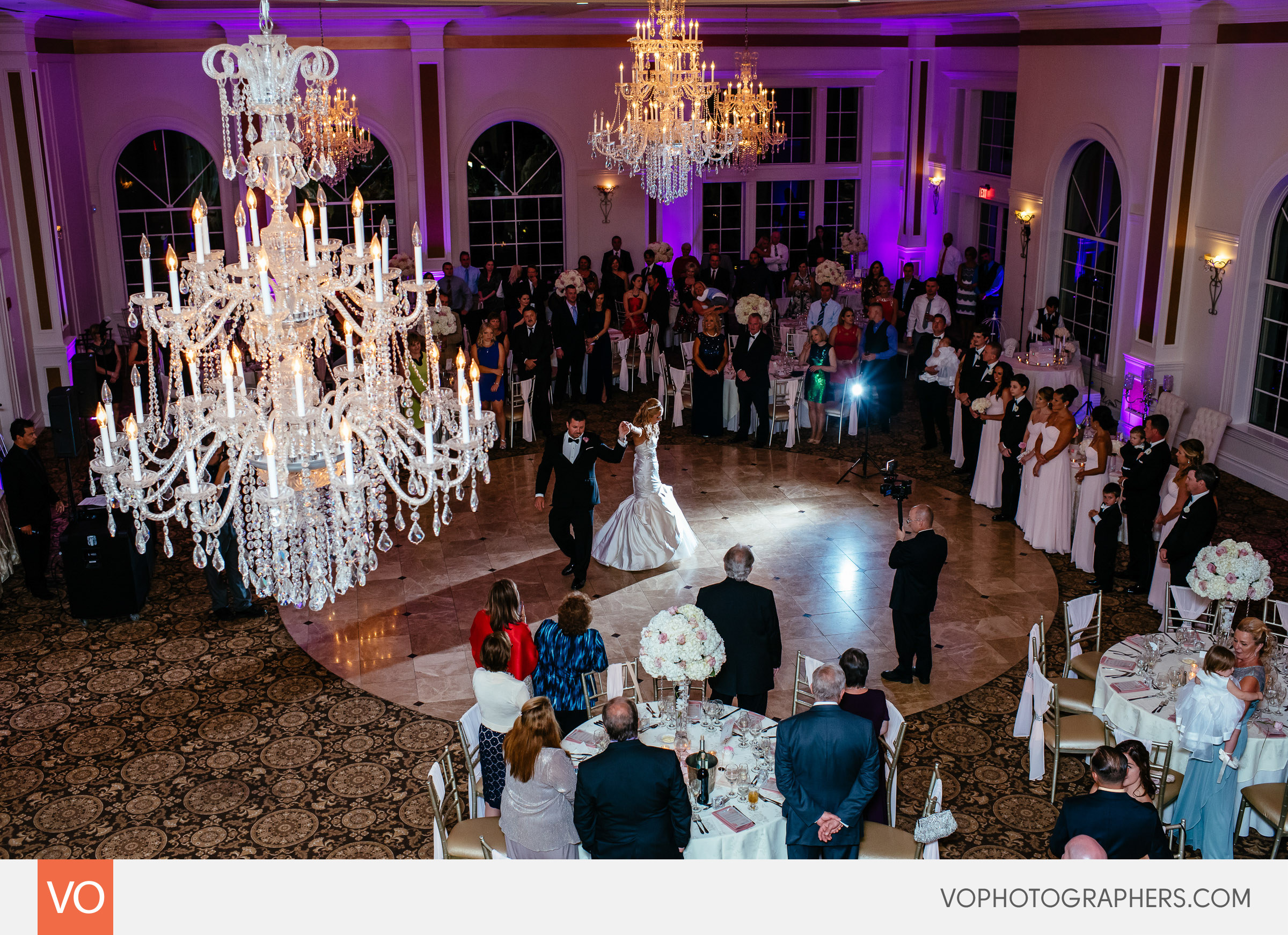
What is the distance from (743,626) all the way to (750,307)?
295 inches

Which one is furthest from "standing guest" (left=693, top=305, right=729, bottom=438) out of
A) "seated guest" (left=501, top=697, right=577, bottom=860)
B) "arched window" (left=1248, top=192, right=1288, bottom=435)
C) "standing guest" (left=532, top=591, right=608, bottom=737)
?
"seated guest" (left=501, top=697, right=577, bottom=860)

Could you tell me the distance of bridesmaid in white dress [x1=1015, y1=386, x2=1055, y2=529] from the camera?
9.90 metres

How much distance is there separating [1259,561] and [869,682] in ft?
8.09

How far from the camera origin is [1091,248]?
47.5ft

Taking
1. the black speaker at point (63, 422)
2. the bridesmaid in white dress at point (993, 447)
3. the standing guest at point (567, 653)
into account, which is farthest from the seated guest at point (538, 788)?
the black speaker at point (63, 422)

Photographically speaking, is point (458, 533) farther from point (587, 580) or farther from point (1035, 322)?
point (1035, 322)

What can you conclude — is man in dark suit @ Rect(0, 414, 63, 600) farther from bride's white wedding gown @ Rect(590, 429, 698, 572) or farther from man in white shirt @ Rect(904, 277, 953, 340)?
man in white shirt @ Rect(904, 277, 953, 340)

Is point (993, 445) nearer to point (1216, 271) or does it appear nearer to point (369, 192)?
point (1216, 271)

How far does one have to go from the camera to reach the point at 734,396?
13.4 metres

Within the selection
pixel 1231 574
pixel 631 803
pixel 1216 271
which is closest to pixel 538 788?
pixel 631 803

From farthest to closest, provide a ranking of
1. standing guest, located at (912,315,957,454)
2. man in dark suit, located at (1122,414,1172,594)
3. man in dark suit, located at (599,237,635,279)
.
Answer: man in dark suit, located at (599,237,635,279)
standing guest, located at (912,315,957,454)
man in dark suit, located at (1122,414,1172,594)

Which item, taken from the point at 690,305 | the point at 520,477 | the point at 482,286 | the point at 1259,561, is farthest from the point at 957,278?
the point at 1259,561

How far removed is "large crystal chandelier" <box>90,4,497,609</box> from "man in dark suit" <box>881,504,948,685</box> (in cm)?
336

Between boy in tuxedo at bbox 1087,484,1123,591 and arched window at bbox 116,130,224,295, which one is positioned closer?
boy in tuxedo at bbox 1087,484,1123,591
